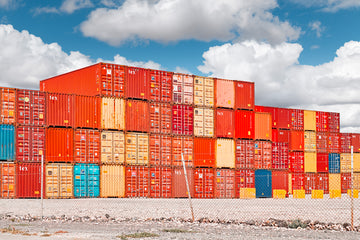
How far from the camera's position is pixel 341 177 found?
56719 millimetres

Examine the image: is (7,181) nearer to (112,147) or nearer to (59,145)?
(59,145)

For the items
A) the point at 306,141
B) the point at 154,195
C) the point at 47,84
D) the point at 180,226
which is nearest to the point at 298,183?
the point at 306,141

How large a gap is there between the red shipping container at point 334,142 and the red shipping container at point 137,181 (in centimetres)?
2852

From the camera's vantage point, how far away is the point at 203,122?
39.2 m

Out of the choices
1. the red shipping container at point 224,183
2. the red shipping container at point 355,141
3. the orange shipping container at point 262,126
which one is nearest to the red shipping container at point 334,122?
the red shipping container at point 355,141

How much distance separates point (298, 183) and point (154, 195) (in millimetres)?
21769

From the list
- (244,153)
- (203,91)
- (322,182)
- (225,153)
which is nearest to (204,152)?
(225,153)

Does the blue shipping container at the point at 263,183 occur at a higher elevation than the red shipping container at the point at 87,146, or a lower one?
lower

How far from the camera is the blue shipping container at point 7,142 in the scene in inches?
1238

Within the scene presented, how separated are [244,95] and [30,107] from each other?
1866cm

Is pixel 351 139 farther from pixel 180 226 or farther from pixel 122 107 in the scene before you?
pixel 180 226

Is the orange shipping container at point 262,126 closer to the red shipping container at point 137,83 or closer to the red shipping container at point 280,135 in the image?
the red shipping container at point 280,135

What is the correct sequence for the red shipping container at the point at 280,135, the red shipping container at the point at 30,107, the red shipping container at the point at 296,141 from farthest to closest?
the red shipping container at the point at 296,141 → the red shipping container at the point at 280,135 → the red shipping container at the point at 30,107

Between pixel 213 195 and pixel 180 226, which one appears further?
pixel 213 195
